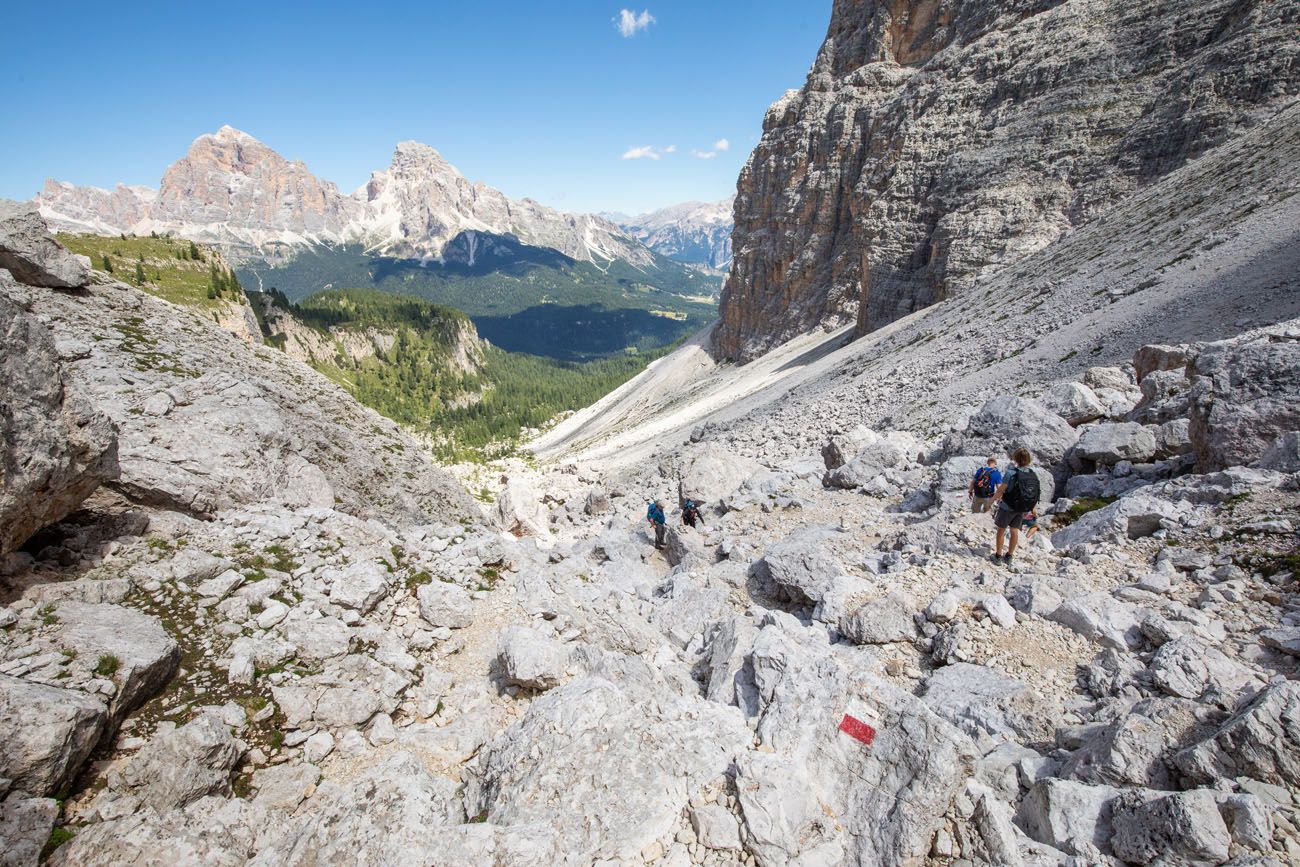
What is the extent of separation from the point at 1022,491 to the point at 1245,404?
161 inches

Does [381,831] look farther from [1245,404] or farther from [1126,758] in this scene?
[1245,404]

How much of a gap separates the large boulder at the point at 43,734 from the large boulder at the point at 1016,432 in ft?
53.1

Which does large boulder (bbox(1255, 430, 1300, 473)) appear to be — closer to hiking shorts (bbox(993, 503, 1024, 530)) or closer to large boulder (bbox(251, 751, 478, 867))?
hiking shorts (bbox(993, 503, 1024, 530))

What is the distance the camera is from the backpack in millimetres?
9672

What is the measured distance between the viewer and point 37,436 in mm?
6758

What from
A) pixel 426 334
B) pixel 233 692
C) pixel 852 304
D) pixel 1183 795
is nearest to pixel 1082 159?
pixel 852 304

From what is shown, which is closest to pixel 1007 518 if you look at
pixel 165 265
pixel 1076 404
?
pixel 1076 404

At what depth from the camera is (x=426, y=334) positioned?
160 m

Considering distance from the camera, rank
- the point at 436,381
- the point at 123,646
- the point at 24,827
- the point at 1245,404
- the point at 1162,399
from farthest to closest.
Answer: the point at 436,381, the point at 1162,399, the point at 1245,404, the point at 123,646, the point at 24,827

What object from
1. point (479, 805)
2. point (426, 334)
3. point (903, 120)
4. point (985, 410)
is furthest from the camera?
point (426, 334)

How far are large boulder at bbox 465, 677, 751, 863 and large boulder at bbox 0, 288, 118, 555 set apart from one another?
631cm

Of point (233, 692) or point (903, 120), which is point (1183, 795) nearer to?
point (233, 692)

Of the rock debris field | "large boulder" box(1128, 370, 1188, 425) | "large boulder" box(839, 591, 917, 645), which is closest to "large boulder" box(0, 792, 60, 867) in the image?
the rock debris field

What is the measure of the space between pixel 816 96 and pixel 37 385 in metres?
96.4
